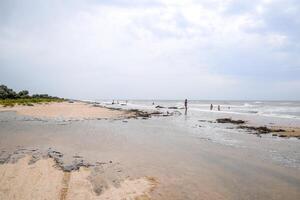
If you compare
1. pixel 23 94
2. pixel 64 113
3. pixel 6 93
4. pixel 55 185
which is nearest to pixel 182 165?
pixel 55 185

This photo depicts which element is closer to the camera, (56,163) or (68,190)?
(68,190)

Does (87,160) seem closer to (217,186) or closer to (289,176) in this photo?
(217,186)

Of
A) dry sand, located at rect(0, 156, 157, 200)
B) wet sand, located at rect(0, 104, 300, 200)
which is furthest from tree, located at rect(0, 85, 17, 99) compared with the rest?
dry sand, located at rect(0, 156, 157, 200)

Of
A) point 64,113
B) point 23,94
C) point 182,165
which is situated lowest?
point 182,165

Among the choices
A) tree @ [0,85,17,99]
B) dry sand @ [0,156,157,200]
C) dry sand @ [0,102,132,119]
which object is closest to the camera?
dry sand @ [0,156,157,200]

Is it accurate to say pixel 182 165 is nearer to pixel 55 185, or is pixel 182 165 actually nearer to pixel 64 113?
pixel 55 185

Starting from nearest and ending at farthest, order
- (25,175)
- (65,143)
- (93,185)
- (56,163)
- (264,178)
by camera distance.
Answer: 1. (93,185)
2. (25,175)
3. (264,178)
4. (56,163)
5. (65,143)

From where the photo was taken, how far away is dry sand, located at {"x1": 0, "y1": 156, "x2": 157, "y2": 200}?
628cm

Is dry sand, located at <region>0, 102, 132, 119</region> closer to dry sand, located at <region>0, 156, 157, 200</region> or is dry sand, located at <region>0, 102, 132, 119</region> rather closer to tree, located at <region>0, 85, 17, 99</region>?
tree, located at <region>0, 85, 17, 99</region>

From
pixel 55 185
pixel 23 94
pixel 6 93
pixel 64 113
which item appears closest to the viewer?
pixel 55 185

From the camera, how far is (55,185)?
22.7 feet

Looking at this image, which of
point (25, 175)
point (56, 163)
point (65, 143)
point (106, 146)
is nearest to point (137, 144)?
point (106, 146)

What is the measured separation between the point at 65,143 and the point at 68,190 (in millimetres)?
7067

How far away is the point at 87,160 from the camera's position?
9.86 metres
